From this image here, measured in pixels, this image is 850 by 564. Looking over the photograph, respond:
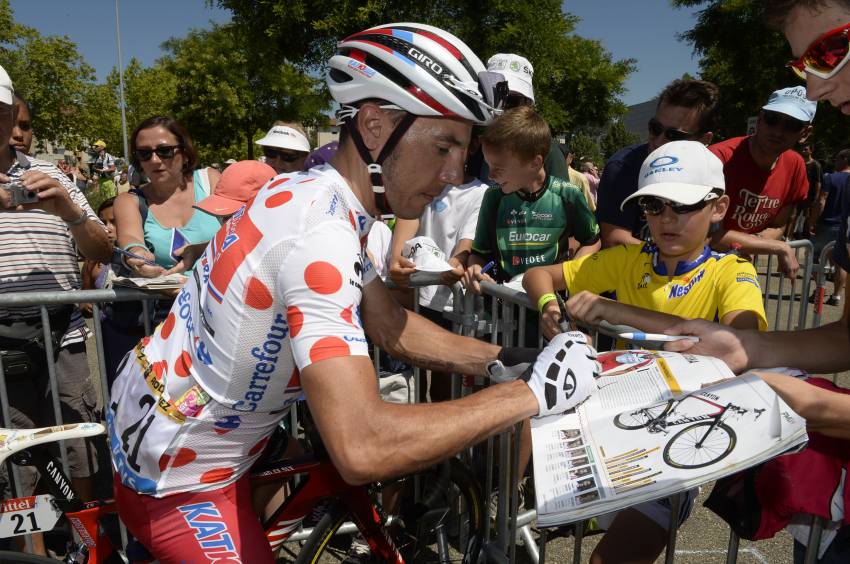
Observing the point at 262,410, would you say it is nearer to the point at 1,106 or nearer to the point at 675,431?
the point at 675,431

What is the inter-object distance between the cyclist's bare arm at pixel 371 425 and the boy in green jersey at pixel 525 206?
2.19 metres

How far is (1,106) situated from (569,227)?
329 cm

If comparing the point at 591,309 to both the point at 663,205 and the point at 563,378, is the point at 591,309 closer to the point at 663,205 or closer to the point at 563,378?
the point at 663,205

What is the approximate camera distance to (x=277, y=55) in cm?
1712

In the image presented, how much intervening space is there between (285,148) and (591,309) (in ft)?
12.6

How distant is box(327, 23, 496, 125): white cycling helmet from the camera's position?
5.88ft

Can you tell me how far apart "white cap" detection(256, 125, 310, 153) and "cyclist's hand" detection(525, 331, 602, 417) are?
4244 millimetres

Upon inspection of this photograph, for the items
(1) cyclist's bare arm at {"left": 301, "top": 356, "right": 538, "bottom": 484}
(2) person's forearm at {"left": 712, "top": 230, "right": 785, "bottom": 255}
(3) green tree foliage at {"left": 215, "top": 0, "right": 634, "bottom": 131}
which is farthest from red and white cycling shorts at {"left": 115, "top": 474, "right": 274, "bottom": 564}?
(3) green tree foliage at {"left": 215, "top": 0, "right": 634, "bottom": 131}

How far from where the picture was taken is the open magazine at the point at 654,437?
1.32 metres

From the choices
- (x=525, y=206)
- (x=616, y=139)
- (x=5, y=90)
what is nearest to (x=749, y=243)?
(x=525, y=206)

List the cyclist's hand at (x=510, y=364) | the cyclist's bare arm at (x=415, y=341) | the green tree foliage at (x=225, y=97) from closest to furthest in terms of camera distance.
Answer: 1. the cyclist's hand at (x=510, y=364)
2. the cyclist's bare arm at (x=415, y=341)
3. the green tree foliage at (x=225, y=97)

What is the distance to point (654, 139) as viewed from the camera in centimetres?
363

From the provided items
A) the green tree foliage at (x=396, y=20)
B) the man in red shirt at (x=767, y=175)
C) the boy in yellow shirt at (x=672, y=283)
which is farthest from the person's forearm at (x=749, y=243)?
the green tree foliage at (x=396, y=20)

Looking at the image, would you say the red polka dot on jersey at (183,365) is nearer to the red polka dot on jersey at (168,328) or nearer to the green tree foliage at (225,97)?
the red polka dot on jersey at (168,328)
